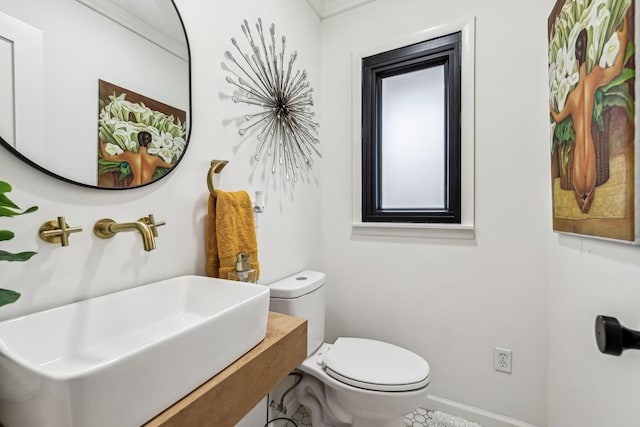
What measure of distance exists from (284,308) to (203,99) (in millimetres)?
913

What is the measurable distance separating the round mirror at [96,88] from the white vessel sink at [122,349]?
0.33 meters

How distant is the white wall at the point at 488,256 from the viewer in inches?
51.7

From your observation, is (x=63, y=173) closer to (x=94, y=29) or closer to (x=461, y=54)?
(x=94, y=29)

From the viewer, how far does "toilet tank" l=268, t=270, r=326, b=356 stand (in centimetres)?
128

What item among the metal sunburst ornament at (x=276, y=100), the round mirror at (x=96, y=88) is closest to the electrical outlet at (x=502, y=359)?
the metal sunburst ornament at (x=276, y=100)

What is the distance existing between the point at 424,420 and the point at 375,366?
21.7 inches

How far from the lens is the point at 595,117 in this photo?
714 millimetres

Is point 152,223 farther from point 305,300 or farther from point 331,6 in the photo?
point 331,6

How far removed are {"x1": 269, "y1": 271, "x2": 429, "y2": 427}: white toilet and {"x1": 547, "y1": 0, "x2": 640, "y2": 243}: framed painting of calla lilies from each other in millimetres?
818

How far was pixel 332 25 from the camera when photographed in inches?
71.2

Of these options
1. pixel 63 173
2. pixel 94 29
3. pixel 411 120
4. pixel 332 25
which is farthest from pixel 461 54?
pixel 63 173

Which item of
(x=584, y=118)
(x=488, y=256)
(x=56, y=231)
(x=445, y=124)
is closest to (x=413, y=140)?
(x=445, y=124)

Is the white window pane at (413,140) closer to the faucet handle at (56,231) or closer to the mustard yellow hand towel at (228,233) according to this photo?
the mustard yellow hand towel at (228,233)

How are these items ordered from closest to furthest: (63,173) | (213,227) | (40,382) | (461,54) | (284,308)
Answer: (40,382)
(63,173)
(213,227)
(284,308)
(461,54)
